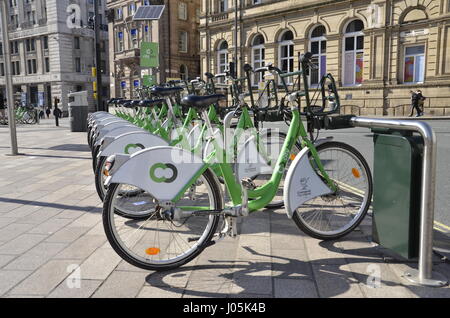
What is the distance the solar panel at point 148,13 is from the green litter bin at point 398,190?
1683 cm

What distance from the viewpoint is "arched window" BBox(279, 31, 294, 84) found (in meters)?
30.2

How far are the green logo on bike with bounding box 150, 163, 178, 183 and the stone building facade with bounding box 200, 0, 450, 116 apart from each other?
79.3ft

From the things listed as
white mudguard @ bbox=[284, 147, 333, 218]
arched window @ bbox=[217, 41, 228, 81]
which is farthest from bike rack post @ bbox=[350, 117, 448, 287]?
arched window @ bbox=[217, 41, 228, 81]

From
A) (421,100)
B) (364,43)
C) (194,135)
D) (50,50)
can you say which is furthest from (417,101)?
(50,50)

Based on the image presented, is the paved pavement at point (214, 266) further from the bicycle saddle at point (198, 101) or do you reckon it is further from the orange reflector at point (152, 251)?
the bicycle saddle at point (198, 101)

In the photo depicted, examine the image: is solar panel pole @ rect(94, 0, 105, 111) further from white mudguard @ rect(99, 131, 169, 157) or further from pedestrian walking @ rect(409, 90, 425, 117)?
pedestrian walking @ rect(409, 90, 425, 117)

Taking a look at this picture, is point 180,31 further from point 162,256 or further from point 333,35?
point 162,256

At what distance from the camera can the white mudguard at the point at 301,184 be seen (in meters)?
3.27

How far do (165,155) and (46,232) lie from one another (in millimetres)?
1709

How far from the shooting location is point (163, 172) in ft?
9.66

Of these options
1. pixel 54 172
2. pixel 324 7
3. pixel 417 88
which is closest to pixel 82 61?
pixel 324 7

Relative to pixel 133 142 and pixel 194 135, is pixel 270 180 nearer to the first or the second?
pixel 194 135

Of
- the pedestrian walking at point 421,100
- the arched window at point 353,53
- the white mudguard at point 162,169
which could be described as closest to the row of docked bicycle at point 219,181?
the white mudguard at point 162,169
